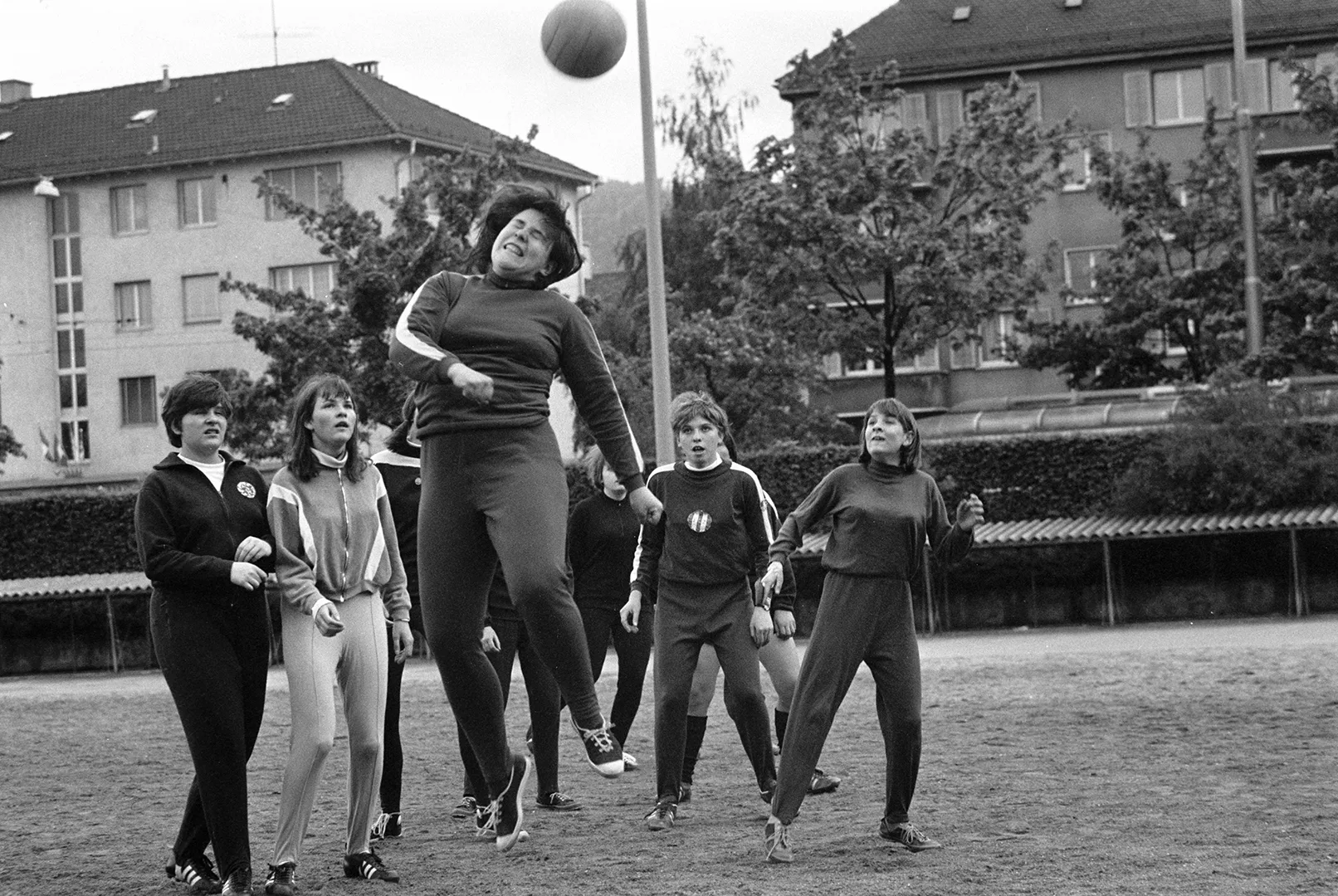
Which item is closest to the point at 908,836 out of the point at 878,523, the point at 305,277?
the point at 878,523

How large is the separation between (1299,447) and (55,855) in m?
18.5

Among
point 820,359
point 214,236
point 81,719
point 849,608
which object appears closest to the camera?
point 849,608

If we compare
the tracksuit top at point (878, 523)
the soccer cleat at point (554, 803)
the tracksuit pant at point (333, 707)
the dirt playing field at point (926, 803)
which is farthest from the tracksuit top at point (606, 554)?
the tracksuit pant at point (333, 707)

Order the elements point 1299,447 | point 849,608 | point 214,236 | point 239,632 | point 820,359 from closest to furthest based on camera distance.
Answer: point 239,632
point 849,608
point 1299,447
point 820,359
point 214,236

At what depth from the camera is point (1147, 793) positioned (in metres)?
9.28

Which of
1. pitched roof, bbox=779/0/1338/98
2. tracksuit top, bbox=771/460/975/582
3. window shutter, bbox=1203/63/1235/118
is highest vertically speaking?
pitched roof, bbox=779/0/1338/98

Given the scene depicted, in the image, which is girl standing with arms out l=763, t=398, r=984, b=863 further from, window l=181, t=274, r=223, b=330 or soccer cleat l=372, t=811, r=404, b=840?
window l=181, t=274, r=223, b=330

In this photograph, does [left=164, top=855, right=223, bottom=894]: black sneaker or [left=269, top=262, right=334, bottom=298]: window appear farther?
[left=269, top=262, right=334, bottom=298]: window

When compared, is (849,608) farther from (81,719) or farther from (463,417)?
(81,719)

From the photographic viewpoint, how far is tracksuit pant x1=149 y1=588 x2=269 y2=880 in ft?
23.5

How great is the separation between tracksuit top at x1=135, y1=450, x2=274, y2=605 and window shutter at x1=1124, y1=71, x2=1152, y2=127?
1948 inches

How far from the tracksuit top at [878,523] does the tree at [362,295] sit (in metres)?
27.3

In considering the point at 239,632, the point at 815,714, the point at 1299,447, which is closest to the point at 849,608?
the point at 815,714

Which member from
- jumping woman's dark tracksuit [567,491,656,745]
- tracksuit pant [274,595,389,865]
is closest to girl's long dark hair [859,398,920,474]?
tracksuit pant [274,595,389,865]
